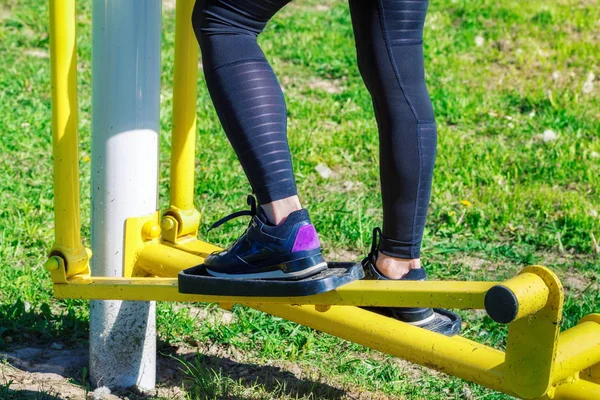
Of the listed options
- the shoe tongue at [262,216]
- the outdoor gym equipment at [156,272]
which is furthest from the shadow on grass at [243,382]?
the shoe tongue at [262,216]

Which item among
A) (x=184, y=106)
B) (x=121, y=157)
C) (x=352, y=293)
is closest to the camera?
(x=352, y=293)

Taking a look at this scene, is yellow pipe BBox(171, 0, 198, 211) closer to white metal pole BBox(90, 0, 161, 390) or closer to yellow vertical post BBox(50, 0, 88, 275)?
white metal pole BBox(90, 0, 161, 390)

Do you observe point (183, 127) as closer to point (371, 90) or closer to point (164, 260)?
point (164, 260)

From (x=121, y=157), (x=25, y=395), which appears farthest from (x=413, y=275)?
(x=25, y=395)

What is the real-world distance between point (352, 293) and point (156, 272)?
0.70 metres

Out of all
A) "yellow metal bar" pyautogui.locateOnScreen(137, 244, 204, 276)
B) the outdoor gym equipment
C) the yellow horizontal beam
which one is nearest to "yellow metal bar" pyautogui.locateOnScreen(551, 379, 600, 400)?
the outdoor gym equipment

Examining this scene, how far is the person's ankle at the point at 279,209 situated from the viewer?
6.44 feet

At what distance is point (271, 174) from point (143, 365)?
2.98 ft

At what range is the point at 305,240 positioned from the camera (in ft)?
6.39

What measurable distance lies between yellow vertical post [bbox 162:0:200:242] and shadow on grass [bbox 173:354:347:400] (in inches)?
15.6

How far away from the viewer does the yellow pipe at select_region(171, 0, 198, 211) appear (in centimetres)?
246

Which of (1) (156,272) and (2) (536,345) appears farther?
(1) (156,272)

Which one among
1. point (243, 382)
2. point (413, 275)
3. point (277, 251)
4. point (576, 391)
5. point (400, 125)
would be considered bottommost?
point (243, 382)

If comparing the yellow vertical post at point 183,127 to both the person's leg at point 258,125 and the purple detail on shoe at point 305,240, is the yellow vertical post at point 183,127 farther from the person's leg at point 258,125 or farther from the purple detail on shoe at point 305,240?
the purple detail on shoe at point 305,240
